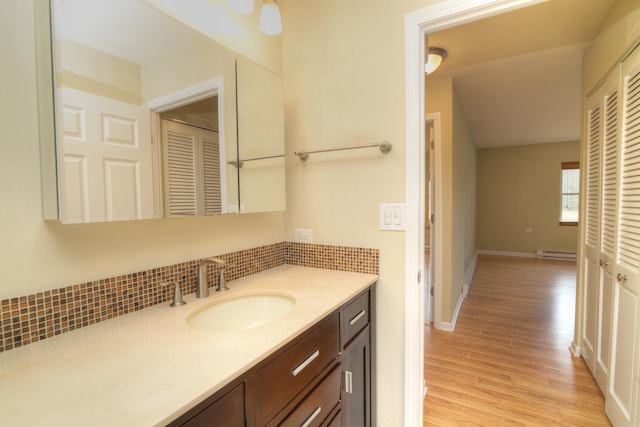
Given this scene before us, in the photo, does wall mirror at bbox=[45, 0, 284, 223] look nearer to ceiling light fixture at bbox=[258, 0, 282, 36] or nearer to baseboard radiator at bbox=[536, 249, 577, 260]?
ceiling light fixture at bbox=[258, 0, 282, 36]

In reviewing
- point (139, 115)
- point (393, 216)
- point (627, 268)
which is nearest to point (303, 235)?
point (393, 216)

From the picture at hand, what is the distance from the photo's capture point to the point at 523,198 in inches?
251

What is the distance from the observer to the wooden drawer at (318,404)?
3.02ft

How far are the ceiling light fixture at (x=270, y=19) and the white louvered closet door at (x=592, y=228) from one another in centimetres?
212

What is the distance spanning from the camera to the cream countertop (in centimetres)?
56

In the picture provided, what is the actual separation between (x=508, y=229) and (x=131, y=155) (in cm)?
738

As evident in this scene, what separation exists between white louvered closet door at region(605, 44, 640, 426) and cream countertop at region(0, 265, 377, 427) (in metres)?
1.58

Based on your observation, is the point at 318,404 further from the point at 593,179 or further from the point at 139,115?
the point at 593,179

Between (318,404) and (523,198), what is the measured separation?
23.0 ft

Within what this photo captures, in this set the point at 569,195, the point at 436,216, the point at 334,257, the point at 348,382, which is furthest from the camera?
the point at 569,195

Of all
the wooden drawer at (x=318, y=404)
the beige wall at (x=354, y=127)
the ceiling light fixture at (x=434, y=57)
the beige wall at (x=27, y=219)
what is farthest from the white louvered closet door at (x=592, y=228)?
the beige wall at (x=27, y=219)

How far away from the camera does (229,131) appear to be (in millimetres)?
1368

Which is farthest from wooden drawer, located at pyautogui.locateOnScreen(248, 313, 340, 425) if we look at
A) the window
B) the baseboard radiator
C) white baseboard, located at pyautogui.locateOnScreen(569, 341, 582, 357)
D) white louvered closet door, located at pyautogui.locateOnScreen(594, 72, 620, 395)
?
the window

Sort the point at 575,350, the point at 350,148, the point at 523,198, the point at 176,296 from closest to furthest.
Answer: the point at 176,296 < the point at 350,148 < the point at 575,350 < the point at 523,198
